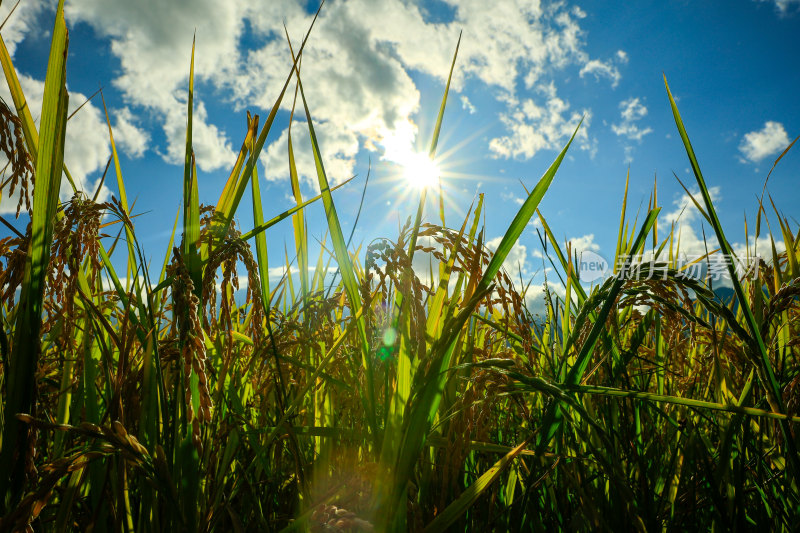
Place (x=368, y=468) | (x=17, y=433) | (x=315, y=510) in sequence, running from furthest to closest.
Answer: (x=368, y=468) < (x=315, y=510) < (x=17, y=433)

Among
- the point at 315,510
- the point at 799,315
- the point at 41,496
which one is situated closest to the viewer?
the point at 41,496

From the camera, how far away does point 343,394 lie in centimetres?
179

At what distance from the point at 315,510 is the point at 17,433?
649 millimetres

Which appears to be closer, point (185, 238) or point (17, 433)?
point (17, 433)

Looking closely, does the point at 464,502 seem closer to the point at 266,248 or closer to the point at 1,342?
the point at 266,248

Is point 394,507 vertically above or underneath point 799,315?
underneath

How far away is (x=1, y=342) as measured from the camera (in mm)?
929

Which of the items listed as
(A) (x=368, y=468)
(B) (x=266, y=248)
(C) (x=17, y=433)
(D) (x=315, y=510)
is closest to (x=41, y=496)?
(C) (x=17, y=433)

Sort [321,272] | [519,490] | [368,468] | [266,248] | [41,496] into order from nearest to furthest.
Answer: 1. [41,496]
2. [368,468]
3. [266,248]
4. [519,490]
5. [321,272]

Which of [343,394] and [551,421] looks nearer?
[551,421]

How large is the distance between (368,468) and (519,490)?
37.8 inches

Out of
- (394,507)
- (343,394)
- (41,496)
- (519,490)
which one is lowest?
(519,490)

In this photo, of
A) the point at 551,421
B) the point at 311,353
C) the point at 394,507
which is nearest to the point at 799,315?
the point at 551,421

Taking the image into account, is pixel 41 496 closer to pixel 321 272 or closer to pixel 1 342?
pixel 1 342
